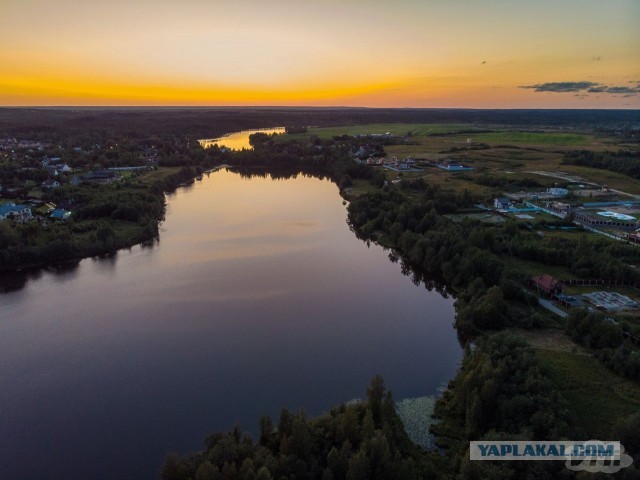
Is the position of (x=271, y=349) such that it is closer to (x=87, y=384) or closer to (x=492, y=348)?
(x=87, y=384)

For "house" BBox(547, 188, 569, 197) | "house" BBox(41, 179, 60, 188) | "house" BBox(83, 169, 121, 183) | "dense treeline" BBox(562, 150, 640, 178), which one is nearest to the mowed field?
"dense treeline" BBox(562, 150, 640, 178)

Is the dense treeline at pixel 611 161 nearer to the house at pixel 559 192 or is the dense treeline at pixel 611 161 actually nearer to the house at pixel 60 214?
the house at pixel 559 192

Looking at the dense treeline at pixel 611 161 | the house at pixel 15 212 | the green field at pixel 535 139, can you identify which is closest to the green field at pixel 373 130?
the green field at pixel 535 139

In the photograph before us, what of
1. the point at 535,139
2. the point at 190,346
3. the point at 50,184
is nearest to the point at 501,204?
the point at 190,346

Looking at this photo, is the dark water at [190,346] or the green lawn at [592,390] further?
the dark water at [190,346]

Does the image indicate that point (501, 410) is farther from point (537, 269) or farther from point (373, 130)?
point (373, 130)

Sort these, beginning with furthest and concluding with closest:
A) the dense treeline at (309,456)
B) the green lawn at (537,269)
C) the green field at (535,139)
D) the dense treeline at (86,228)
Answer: the green field at (535,139) → the dense treeline at (86,228) → the green lawn at (537,269) → the dense treeline at (309,456)

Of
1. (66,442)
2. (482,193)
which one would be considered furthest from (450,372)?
(482,193)

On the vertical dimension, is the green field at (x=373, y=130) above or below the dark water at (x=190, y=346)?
above

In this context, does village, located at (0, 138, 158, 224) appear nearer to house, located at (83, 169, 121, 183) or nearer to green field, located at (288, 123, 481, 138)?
house, located at (83, 169, 121, 183)
